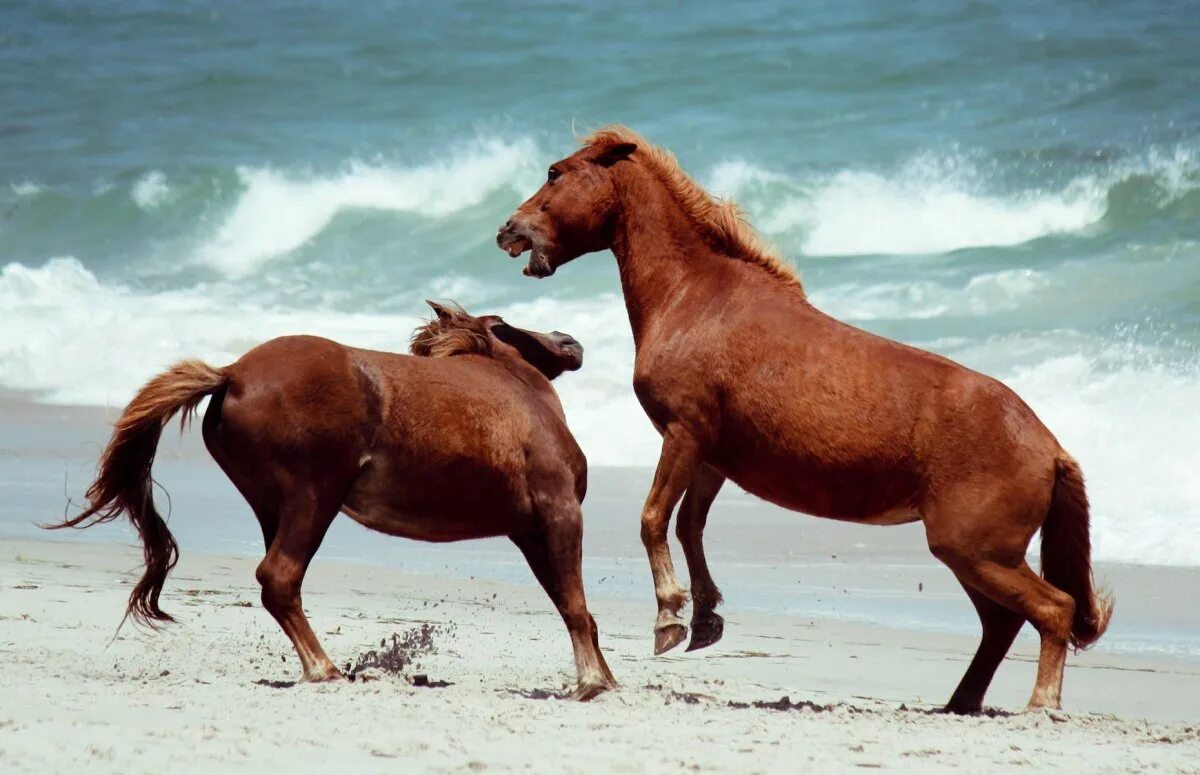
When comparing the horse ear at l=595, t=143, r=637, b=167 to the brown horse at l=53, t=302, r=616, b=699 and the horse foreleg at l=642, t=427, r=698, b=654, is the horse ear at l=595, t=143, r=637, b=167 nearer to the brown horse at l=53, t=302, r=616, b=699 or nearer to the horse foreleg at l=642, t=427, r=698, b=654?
the brown horse at l=53, t=302, r=616, b=699

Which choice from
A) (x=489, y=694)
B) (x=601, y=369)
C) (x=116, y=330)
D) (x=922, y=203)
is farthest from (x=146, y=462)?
(x=922, y=203)

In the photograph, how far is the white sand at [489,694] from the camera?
4.87 meters

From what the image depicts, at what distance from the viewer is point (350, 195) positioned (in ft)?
88.6

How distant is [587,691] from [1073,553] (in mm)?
1856

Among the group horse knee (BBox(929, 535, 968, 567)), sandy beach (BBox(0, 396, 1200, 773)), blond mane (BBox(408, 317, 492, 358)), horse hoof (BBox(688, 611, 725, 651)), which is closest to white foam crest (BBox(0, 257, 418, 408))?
sandy beach (BBox(0, 396, 1200, 773))

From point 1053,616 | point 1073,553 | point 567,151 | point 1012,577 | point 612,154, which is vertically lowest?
point 1053,616

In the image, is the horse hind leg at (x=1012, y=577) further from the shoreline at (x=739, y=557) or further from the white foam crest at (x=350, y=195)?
the white foam crest at (x=350, y=195)

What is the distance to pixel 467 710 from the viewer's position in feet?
18.4

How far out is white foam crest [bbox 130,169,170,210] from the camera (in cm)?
2789

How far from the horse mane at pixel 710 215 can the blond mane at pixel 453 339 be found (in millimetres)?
858

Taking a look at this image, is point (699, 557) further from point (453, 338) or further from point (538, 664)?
point (453, 338)

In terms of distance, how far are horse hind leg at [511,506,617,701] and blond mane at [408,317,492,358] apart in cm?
81

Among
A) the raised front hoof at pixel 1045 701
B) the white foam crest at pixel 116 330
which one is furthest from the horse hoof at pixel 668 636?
the white foam crest at pixel 116 330

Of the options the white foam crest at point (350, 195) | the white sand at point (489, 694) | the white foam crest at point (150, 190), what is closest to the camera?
the white sand at point (489, 694)
